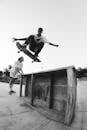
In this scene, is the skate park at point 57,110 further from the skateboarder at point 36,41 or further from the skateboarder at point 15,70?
the skateboarder at point 36,41

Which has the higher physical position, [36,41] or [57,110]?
[36,41]

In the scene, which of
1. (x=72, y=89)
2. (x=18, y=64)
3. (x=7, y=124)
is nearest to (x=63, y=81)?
(x=72, y=89)

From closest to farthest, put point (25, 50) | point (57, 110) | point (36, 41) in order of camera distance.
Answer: point (57, 110) → point (36, 41) → point (25, 50)

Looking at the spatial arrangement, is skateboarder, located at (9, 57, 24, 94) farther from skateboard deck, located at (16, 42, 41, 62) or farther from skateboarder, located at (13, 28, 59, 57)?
skateboard deck, located at (16, 42, 41, 62)

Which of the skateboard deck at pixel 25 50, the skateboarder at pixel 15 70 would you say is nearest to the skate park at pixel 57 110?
the skateboarder at pixel 15 70

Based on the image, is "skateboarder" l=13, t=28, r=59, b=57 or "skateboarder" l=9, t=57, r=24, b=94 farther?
"skateboarder" l=13, t=28, r=59, b=57

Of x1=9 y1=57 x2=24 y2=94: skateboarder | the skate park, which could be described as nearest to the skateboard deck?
x1=9 y1=57 x2=24 y2=94: skateboarder

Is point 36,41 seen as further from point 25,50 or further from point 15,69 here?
point 15,69

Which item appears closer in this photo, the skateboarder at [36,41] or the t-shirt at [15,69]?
the t-shirt at [15,69]

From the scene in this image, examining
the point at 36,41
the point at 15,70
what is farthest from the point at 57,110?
the point at 36,41

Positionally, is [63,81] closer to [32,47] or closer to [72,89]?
[72,89]

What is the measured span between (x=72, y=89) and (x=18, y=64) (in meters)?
3.19

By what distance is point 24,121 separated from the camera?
5.94ft

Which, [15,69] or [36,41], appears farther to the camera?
[36,41]
